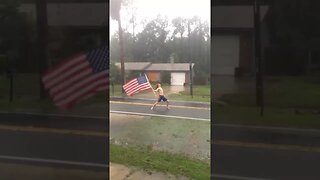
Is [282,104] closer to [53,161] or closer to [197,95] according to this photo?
[197,95]

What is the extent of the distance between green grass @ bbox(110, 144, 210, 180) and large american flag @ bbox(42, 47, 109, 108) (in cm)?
51

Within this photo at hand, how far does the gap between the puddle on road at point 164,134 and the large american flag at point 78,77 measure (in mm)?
311

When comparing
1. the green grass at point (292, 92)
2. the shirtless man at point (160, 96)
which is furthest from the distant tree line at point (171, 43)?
the green grass at point (292, 92)

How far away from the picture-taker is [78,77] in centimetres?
373

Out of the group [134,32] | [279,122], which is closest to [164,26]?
[134,32]

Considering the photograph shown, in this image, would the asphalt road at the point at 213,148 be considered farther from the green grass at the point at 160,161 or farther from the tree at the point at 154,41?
the tree at the point at 154,41

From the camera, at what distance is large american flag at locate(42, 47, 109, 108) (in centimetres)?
361

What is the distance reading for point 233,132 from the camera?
10.8ft

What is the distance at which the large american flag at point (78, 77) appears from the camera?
361 centimetres

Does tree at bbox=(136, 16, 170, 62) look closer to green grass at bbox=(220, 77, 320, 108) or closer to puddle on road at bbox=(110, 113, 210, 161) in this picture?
puddle on road at bbox=(110, 113, 210, 161)

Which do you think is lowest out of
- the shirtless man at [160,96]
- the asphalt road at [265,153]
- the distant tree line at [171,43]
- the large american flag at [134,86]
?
the asphalt road at [265,153]

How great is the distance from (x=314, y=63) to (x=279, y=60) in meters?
0.24

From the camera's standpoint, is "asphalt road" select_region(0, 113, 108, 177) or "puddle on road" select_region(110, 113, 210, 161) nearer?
"puddle on road" select_region(110, 113, 210, 161)

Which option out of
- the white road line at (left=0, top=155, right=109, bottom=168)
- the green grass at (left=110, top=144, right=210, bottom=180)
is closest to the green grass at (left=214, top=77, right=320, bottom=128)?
the green grass at (left=110, top=144, right=210, bottom=180)
